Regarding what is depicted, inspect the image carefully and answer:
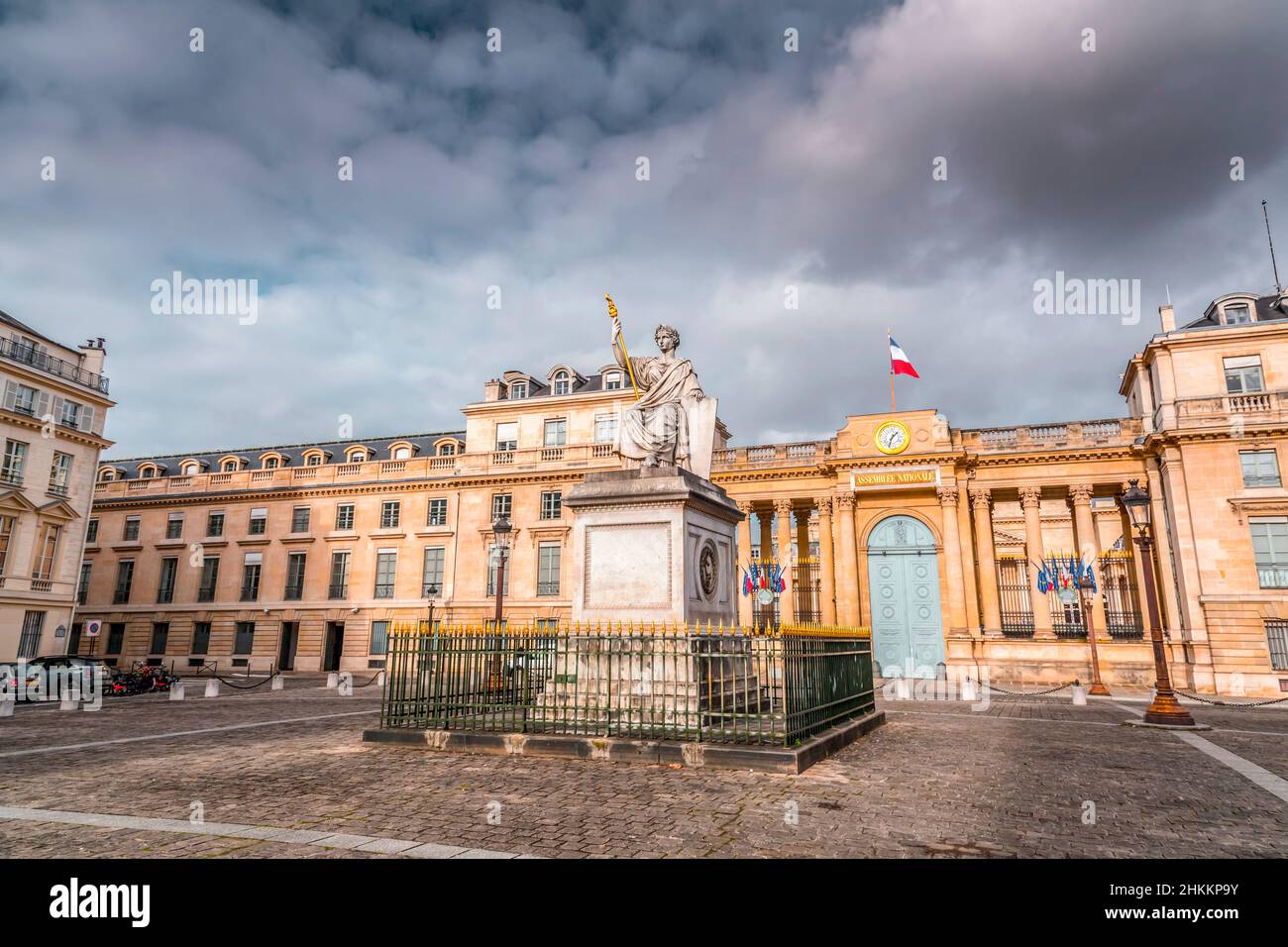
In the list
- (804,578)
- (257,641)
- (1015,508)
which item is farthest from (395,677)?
(1015,508)

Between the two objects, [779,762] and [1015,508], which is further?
[1015,508]

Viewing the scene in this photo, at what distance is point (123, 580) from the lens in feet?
147

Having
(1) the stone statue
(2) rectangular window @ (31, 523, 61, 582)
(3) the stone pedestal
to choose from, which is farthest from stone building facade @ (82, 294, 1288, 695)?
(3) the stone pedestal

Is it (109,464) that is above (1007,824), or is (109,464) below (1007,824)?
above

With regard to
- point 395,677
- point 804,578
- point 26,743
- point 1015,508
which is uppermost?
point 1015,508

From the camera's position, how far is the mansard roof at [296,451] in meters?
46.1

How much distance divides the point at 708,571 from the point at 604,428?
30550 mm

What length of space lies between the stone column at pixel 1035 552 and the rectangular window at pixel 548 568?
2353 cm

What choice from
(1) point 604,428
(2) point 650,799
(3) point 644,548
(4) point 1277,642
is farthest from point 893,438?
(2) point 650,799

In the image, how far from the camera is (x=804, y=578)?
39.8 m

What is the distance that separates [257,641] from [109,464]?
2022 cm

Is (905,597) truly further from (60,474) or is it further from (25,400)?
(25,400)
